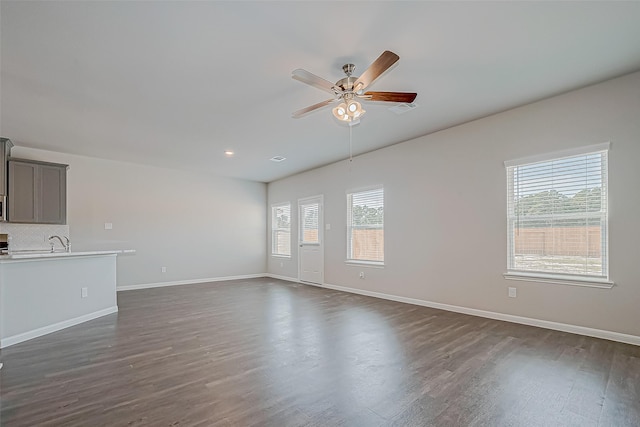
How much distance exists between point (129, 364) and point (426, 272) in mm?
4066

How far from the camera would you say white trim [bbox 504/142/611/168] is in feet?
11.0

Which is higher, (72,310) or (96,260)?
(96,260)

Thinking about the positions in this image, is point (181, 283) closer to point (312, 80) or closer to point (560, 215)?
point (312, 80)

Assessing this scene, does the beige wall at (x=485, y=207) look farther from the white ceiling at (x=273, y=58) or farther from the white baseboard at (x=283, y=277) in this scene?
the white baseboard at (x=283, y=277)

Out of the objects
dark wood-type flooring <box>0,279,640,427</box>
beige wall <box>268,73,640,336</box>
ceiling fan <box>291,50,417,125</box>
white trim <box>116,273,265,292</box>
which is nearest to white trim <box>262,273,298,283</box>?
white trim <box>116,273,265,292</box>

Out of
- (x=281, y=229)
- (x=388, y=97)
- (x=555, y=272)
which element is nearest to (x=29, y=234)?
(x=281, y=229)

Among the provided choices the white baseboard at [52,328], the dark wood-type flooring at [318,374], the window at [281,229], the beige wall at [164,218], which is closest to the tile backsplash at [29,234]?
the beige wall at [164,218]

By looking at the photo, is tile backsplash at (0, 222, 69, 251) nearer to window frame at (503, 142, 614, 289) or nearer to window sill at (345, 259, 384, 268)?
window sill at (345, 259, 384, 268)

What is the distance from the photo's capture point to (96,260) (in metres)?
4.34

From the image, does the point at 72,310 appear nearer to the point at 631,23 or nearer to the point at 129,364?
the point at 129,364

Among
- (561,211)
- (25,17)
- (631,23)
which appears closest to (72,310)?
(25,17)

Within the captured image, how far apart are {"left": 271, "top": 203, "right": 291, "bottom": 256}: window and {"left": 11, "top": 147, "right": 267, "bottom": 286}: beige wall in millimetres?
335

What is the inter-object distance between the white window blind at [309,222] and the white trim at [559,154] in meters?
4.09

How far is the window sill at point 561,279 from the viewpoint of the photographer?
3.30 meters
